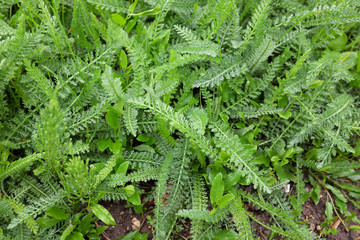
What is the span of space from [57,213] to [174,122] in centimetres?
85

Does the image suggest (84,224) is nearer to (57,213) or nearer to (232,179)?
(57,213)

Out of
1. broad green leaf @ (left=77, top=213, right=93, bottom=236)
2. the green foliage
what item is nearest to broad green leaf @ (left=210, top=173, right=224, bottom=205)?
the green foliage

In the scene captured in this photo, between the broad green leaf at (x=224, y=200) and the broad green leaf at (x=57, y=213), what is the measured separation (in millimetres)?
895

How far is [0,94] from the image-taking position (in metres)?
1.88

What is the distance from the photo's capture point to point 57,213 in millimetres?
1706

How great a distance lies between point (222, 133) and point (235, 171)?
0.86 feet

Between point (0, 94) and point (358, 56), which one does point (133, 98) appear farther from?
point (358, 56)

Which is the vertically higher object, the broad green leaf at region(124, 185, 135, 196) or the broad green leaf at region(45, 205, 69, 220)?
the broad green leaf at region(124, 185, 135, 196)

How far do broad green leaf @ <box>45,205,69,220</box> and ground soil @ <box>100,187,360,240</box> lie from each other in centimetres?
28

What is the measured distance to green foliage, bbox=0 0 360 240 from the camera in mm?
1769

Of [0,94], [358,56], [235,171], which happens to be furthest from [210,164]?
[358,56]

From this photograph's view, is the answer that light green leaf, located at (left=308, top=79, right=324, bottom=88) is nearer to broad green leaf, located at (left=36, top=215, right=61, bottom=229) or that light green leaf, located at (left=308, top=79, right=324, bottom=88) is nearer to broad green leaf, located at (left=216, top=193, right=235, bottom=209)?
broad green leaf, located at (left=216, top=193, right=235, bottom=209)

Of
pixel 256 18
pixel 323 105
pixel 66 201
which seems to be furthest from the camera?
pixel 323 105

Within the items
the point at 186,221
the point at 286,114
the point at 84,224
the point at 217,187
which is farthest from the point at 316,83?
the point at 84,224
